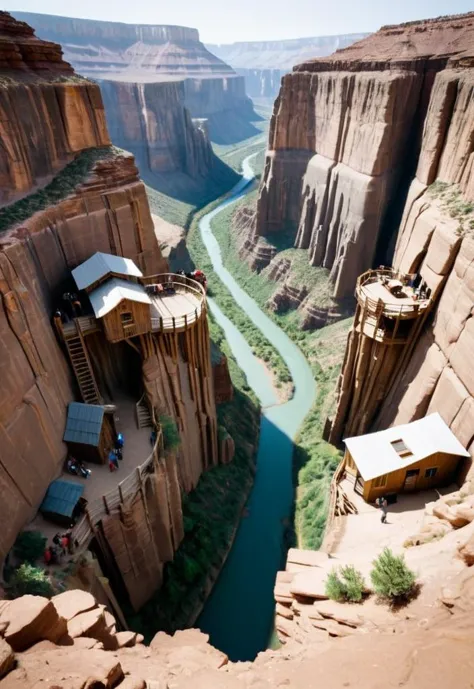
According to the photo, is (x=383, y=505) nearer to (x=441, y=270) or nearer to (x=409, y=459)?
(x=409, y=459)

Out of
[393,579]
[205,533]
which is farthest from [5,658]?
[205,533]

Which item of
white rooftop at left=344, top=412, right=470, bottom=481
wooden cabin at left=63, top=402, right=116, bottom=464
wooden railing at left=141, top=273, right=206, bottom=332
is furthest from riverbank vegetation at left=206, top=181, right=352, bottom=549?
wooden railing at left=141, top=273, right=206, bottom=332

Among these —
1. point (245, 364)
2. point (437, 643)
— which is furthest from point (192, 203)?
point (437, 643)

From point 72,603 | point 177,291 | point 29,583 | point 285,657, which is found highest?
point 177,291

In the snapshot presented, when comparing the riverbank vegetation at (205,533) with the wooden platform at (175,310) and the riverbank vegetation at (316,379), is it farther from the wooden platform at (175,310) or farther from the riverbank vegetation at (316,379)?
→ the wooden platform at (175,310)

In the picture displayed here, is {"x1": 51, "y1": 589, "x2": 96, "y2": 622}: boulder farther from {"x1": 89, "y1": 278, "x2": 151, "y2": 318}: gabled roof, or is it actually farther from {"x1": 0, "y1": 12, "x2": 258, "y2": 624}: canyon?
{"x1": 89, "y1": 278, "x2": 151, "y2": 318}: gabled roof

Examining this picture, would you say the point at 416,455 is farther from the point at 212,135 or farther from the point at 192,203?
the point at 212,135
